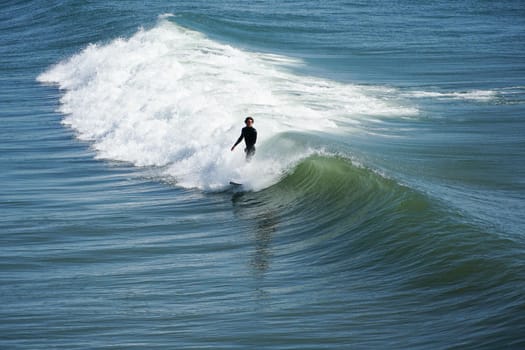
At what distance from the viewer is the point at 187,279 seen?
37.5ft

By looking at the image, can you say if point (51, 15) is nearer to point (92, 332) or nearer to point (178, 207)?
point (178, 207)

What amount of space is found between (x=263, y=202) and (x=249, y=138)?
4.44 feet

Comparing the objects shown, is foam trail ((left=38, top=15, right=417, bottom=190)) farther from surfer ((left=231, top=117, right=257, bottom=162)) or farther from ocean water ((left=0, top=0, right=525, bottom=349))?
surfer ((left=231, top=117, right=257, bottom=162))

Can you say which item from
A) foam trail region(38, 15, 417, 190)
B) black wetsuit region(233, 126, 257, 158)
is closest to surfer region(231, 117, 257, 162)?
black wetsuit region(233, 126, 257, 158)

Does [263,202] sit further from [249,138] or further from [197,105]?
[197,105]

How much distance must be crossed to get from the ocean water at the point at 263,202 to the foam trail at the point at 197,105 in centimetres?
10

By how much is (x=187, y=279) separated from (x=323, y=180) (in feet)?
16.8

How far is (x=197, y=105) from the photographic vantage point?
22859mm

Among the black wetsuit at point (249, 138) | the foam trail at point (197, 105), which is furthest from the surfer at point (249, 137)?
the foam trail at point (197, 105)

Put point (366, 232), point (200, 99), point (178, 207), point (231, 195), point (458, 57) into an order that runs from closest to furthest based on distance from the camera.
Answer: point (366, 232), point (178, 207), point (231, 195), point (200, 99), point (458, 57)

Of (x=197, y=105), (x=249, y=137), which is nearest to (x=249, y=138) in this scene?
(x=249, y=137)

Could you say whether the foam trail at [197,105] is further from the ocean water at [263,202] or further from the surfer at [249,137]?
the surfer at [249,137]

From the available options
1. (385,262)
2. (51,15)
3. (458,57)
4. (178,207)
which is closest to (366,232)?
(385,262)

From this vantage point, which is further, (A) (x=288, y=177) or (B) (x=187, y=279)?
(A) (x=288, y=177)
